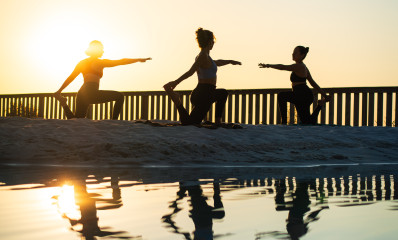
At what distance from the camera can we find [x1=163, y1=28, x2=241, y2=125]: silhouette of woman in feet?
25.2

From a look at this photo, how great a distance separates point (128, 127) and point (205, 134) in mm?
1126

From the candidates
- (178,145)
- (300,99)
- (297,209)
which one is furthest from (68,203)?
(300,99)

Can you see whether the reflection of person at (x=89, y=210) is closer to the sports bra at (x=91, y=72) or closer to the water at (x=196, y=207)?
the water at (x=196, y=207)

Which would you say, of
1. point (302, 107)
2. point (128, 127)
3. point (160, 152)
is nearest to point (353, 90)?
point (302, 107)

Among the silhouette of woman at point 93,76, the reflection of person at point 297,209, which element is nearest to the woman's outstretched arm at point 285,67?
the silhouette of woman at point 93,76

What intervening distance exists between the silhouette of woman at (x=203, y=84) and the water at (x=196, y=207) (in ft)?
11.7

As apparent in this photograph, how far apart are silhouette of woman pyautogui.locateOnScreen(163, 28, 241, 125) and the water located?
141 inches

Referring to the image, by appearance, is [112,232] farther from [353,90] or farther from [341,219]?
[353,90]

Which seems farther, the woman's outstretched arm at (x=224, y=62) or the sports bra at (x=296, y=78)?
the sports bra at (x=296, y=78)

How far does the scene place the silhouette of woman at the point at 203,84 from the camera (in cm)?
769

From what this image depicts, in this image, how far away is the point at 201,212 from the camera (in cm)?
235

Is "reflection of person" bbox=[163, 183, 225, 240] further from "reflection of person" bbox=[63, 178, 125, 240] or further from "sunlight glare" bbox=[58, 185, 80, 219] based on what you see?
"sunlight glare" bbox=[58, 185, 80, 219]

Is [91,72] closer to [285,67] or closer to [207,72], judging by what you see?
[207,72]

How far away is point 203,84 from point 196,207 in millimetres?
5466
